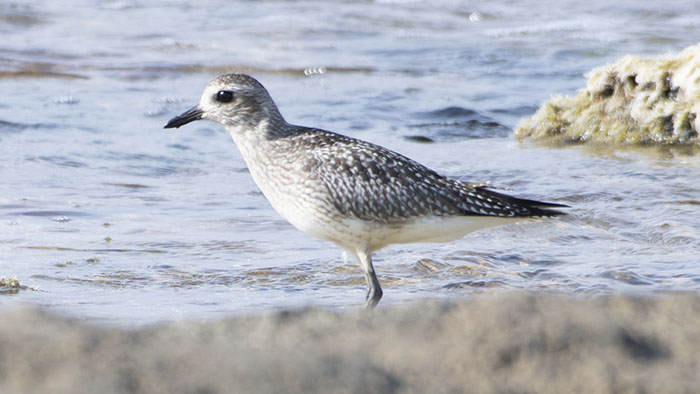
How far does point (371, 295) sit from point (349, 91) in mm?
7881

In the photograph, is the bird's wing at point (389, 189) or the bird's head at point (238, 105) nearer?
the bird's wing at point (389, 189)

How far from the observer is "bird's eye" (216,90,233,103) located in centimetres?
598

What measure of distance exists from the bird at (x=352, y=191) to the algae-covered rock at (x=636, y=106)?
4.35m

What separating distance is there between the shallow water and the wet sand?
2.91m

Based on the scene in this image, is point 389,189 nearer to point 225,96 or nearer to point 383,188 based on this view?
point 383,188

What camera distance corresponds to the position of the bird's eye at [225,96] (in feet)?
19.6

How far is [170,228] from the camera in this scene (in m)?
7.41

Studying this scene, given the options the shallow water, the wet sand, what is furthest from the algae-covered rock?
the wet sand

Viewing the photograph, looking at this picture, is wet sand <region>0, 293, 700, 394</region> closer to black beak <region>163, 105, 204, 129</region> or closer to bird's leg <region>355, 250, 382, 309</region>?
bird's leg <region>355, 250, 382, 309</region>

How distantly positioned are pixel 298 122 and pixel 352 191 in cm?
629

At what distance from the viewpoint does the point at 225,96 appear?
19.6 feet

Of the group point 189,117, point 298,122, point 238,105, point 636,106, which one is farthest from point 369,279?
point 298,122

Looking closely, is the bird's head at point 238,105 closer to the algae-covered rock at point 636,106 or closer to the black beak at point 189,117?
the black beak at point 189,117

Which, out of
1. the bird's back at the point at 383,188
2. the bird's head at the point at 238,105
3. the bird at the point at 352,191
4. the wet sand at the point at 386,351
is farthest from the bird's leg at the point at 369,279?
the wet sand at the point at 386,351
